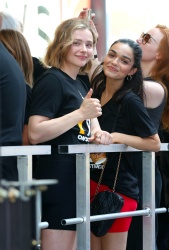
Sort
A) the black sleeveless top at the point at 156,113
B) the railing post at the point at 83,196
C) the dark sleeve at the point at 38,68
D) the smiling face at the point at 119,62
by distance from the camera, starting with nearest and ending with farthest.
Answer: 1. the railing post at the point at 83,196
2. the smiling face at the point at 119,62
3. the black sleeveless top at the point at 156,113
4. the dark sleeve at the point at 38,68

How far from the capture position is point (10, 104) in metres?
2.60

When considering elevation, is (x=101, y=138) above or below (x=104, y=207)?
above

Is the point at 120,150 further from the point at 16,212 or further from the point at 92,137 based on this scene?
the point at 16,212

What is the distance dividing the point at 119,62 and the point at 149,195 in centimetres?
69

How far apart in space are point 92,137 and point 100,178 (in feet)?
0.86

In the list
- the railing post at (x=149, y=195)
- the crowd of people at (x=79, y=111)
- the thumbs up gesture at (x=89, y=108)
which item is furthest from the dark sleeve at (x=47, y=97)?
the railing post at (x=149, y=195)

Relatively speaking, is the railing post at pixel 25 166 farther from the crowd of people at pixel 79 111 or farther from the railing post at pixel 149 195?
→ the railing post at pixel 149 195

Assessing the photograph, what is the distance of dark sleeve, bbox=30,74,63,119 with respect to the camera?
287 centimetres

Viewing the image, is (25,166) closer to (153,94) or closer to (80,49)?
(80,49)

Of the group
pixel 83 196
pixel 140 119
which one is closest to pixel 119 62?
pixel 140 119

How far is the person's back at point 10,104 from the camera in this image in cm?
257

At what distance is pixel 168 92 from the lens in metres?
3.83

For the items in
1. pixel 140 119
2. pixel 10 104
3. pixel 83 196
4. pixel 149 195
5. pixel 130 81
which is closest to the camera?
pixel 10 104

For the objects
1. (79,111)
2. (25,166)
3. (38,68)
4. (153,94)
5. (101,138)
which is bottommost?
(25,166)
